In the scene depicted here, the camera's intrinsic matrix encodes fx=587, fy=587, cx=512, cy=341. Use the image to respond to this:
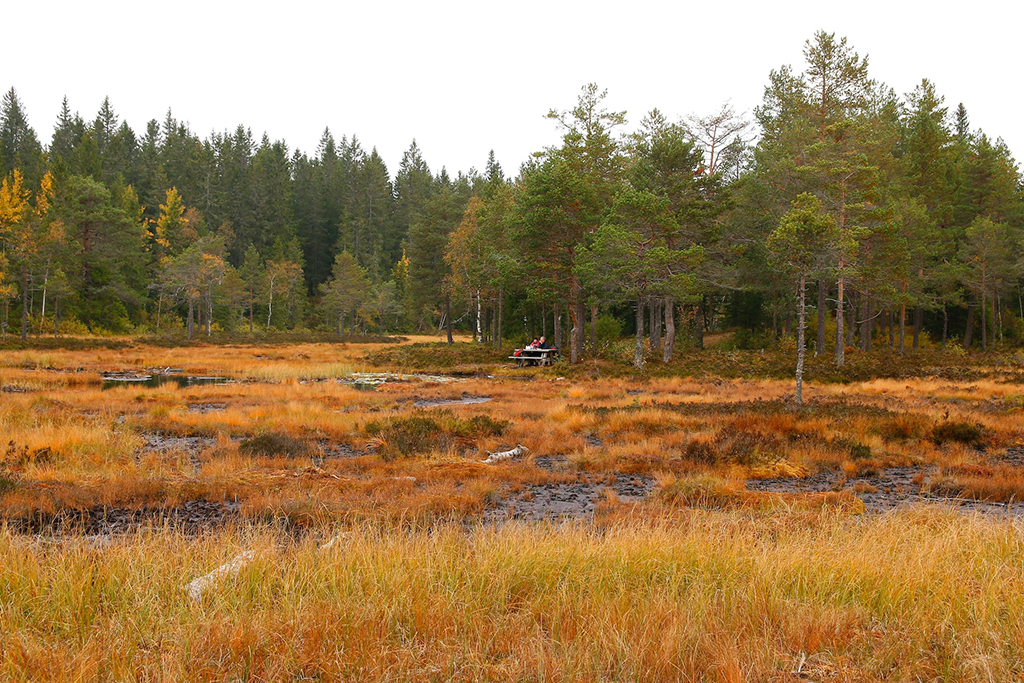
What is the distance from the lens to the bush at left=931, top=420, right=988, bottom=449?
1351 cm

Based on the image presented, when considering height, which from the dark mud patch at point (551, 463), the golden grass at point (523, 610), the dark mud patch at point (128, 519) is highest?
the golden grass at point (523, 610)

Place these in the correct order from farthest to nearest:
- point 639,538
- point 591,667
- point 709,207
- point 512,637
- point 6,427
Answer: point 709,207
point 6,427
point 639,538
point 512,637
point 591,667

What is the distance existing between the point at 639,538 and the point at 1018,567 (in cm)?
313

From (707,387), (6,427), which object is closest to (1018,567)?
(6,427)

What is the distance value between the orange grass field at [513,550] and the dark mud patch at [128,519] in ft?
0.20

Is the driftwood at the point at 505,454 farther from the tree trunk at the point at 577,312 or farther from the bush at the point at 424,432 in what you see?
the tree trunk at the point at 577,312

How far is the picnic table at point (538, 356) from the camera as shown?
36344 millimetres

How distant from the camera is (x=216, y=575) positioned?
14.5 ft

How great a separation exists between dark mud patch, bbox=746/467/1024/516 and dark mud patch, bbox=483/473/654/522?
2.11 m

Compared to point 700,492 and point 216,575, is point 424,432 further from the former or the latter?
point 216,575

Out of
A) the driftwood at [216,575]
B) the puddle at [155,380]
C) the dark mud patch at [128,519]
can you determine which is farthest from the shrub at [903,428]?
the puddle at [155,380]

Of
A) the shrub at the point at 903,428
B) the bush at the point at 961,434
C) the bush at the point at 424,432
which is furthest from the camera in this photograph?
the shrub at the point at 903,428

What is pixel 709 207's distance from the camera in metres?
34.1

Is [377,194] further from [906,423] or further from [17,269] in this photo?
[906,423]
